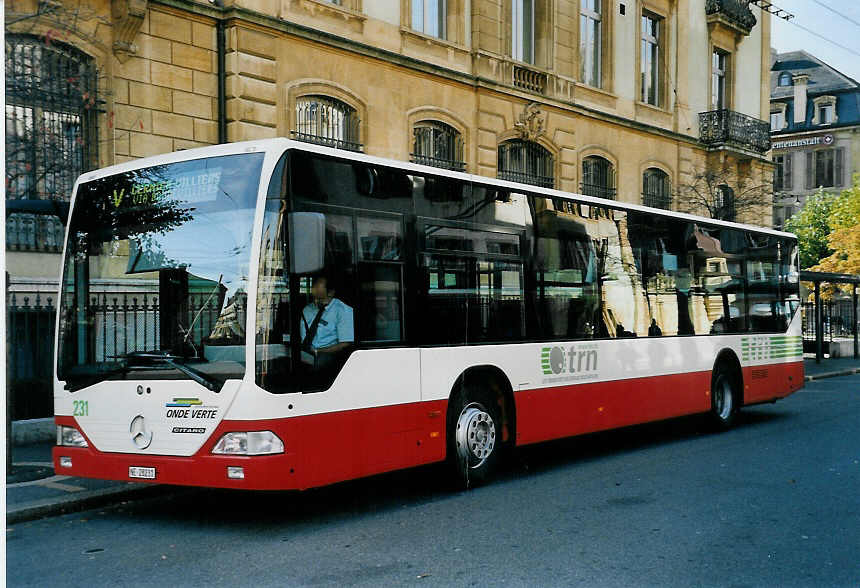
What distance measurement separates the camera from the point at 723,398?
13641mm

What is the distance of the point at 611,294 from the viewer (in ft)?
36.4

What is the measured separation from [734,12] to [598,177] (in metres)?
8.64

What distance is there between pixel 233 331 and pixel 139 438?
3.87 ft

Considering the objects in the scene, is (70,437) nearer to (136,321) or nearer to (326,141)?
(136,321)

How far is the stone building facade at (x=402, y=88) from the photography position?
514 inches

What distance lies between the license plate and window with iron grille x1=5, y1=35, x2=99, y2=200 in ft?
13.5

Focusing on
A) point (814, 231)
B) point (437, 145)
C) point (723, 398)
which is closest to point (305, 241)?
point (723, 398)

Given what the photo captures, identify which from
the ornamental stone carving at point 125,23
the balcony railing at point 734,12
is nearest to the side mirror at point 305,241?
the ornamental stone carving at point 125,23

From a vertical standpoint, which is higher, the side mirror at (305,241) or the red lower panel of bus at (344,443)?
the side mirror at (305,241)

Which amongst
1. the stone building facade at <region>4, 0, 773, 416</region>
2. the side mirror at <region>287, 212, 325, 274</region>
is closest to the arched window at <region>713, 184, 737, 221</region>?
the stone building facade at <region>4, 0, 773, 416</region>

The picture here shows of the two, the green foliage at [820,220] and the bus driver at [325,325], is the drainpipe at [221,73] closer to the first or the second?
the bus driver at [325,325]

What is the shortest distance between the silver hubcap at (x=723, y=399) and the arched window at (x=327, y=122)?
7.89 metres

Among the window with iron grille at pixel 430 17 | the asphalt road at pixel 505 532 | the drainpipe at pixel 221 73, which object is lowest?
the asphalt road at pixel 505 532

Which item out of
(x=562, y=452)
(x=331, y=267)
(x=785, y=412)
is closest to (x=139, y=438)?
(x=331, y=267)
